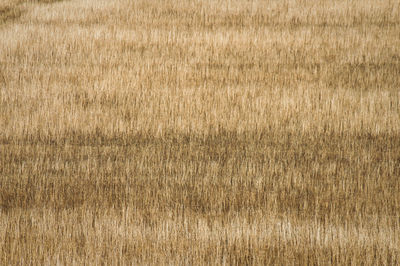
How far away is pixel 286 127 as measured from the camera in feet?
24.9

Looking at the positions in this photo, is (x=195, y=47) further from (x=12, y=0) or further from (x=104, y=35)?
(x=12, y=0)

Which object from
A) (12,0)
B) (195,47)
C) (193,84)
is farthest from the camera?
(12,0)

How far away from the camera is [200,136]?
736 cm

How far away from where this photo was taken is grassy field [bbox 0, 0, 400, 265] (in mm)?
4770

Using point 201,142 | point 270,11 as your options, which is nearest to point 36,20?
point 270,11

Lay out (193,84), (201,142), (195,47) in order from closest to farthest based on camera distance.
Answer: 1. (201,142)
2. (193,84)
3. (195,47)

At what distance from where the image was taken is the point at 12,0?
1483 centimetres

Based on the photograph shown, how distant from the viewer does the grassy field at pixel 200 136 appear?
4770 mm

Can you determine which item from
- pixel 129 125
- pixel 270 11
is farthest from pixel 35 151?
pixel 270 11

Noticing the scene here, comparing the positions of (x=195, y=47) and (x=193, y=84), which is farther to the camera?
(x=195, y=47)

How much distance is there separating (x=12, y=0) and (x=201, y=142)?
377 inches

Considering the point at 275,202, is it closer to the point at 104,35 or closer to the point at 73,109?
the point at 73,109

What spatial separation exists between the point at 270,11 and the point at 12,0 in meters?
6.49

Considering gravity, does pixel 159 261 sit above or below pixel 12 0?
below
